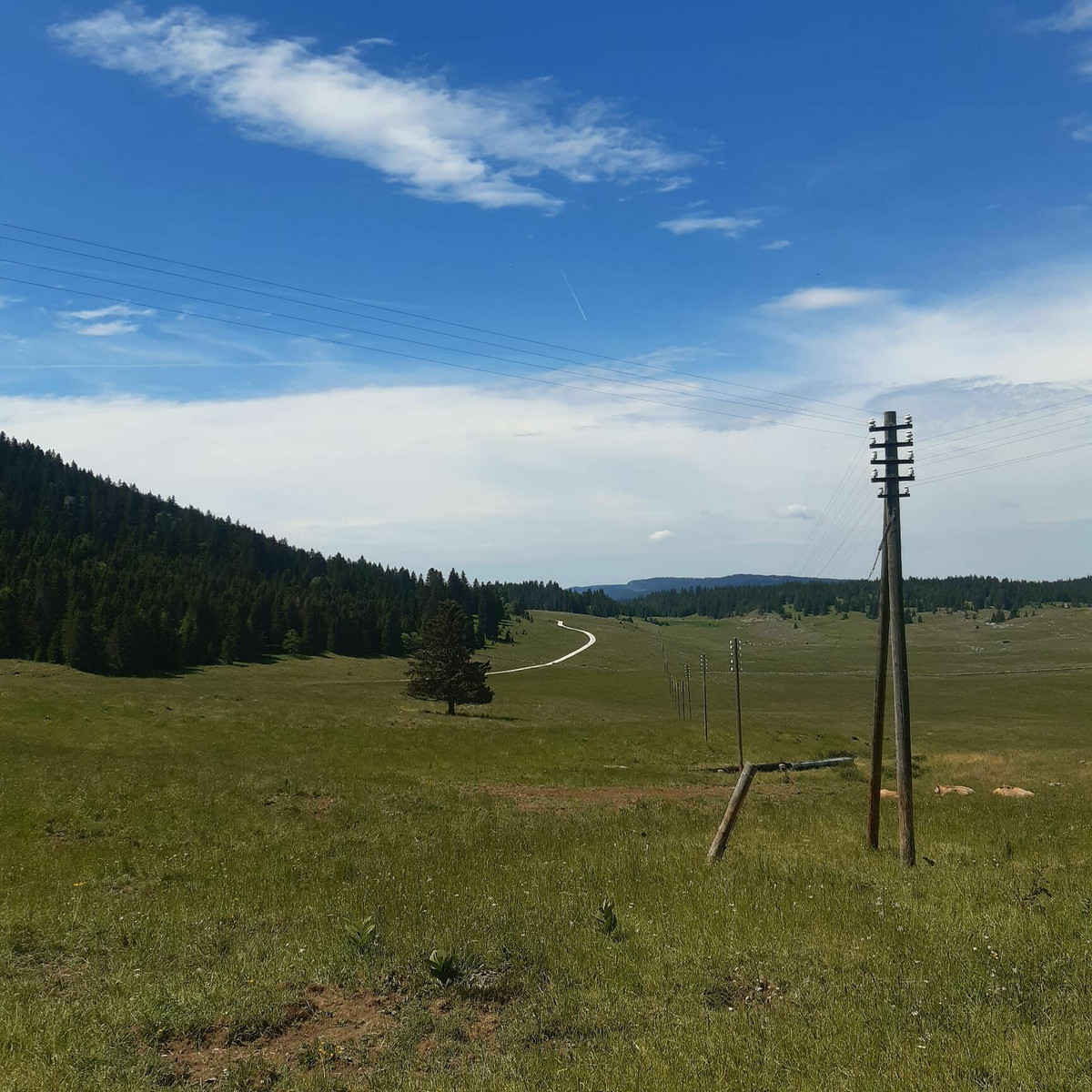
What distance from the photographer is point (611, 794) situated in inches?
1127

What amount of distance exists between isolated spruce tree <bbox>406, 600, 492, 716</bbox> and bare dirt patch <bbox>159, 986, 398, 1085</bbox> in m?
57.7

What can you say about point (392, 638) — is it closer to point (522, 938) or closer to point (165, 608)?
point (165, 608)

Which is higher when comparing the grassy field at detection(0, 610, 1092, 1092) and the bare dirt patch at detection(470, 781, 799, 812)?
the grassy field at detection(0, 610, 1092, 1092)

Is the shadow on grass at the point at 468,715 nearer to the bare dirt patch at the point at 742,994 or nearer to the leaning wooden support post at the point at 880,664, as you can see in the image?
the leaning wooden support post at the point at 880,664

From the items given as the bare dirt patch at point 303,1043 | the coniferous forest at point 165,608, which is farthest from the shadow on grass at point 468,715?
the bare dirt patch at point 303,1043

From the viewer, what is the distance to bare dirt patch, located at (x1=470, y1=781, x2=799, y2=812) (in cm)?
2600

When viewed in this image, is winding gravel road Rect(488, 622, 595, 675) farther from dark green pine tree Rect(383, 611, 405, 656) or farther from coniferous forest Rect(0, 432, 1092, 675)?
dark green pine tree Rect(383, 611, 405, 656)

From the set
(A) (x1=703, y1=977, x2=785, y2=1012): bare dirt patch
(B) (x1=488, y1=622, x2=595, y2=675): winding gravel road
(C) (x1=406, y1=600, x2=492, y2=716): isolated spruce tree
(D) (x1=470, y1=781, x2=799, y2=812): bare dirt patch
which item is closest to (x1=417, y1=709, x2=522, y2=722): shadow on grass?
(C) (x1=406, y1=600, x2=492, y2=716): isolated spruce tree

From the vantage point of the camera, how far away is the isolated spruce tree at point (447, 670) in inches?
2594

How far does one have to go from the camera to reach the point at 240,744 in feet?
133

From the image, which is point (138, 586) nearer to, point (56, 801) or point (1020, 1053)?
point (56, 801)

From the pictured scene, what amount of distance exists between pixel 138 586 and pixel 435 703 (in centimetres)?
8789

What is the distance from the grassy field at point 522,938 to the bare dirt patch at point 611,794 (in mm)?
318

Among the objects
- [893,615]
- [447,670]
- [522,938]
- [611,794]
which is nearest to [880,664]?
[893,615]
